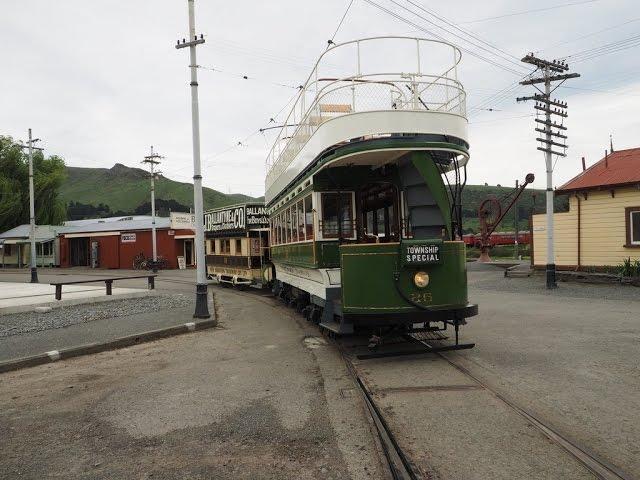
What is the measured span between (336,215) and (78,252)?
45.5m

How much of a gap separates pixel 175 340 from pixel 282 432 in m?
5.94

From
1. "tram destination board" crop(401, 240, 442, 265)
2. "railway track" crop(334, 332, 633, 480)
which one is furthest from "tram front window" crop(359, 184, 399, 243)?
"railway track" crop(334, 332, 633, 480)

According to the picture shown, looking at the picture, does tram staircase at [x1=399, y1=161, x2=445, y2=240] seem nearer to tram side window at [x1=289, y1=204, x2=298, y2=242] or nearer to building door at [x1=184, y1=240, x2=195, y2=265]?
tram side window at [x1=289, y1=204, x2=298, y2=242]

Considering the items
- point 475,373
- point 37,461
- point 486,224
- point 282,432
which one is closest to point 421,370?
point 475,373

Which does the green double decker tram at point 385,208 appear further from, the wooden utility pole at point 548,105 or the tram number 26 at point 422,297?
the wooden utility pole at point 548,105

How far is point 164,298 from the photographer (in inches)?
663

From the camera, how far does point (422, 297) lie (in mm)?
7289

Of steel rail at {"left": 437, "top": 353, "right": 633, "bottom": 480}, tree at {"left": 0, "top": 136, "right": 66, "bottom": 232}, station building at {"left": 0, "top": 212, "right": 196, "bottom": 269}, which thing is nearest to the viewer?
steel rail at {"left": 437, "top": 353, "right": 633, "bottom": 480}

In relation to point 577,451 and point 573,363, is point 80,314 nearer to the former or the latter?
point 573,363

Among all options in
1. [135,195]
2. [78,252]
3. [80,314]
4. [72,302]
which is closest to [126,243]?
[78,252]

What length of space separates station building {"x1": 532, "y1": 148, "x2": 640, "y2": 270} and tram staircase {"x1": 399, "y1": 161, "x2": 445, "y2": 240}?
591 inches

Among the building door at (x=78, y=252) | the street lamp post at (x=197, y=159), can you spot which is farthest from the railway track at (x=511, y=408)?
the building door at (x=78, y=252)

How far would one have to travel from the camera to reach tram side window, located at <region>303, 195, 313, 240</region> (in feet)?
29.5

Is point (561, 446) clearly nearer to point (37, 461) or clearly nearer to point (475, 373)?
point (475, 373)
